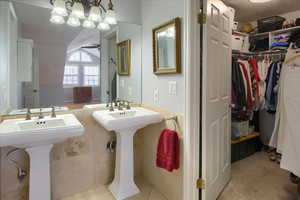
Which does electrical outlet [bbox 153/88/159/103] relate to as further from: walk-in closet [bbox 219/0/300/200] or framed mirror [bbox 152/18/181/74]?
walk-in closet [bbox 219/0/300/200]

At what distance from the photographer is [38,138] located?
1268mm

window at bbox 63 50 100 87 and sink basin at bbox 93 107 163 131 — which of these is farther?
window at bbox 63 50 100 87

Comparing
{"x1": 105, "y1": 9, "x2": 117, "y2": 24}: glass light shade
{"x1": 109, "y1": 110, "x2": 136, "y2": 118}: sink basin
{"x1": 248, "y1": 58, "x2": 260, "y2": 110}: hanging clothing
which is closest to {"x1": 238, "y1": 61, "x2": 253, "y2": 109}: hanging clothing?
{"x1": 248, "y1": 58, "x2": 260, "y2": 110}: hanging clothing

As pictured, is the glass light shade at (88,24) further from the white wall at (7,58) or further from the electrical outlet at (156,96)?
the electrical outlet at (156,96)

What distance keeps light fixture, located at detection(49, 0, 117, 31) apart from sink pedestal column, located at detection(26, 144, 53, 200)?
3.97ft

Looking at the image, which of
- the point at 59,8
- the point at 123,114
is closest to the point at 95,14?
the point at 59,8

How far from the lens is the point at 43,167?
1.53 meters

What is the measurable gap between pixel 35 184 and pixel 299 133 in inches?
93.1

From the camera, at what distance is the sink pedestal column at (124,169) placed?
72.4 inches

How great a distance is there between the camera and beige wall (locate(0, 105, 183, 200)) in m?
1.66

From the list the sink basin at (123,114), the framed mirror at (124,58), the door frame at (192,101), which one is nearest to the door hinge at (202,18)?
the door frame at (192,101)

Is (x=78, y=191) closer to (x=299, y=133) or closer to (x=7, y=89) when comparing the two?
(x=7, y=89)

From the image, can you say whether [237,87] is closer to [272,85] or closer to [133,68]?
[272,85]

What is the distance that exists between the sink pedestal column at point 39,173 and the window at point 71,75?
70cm
